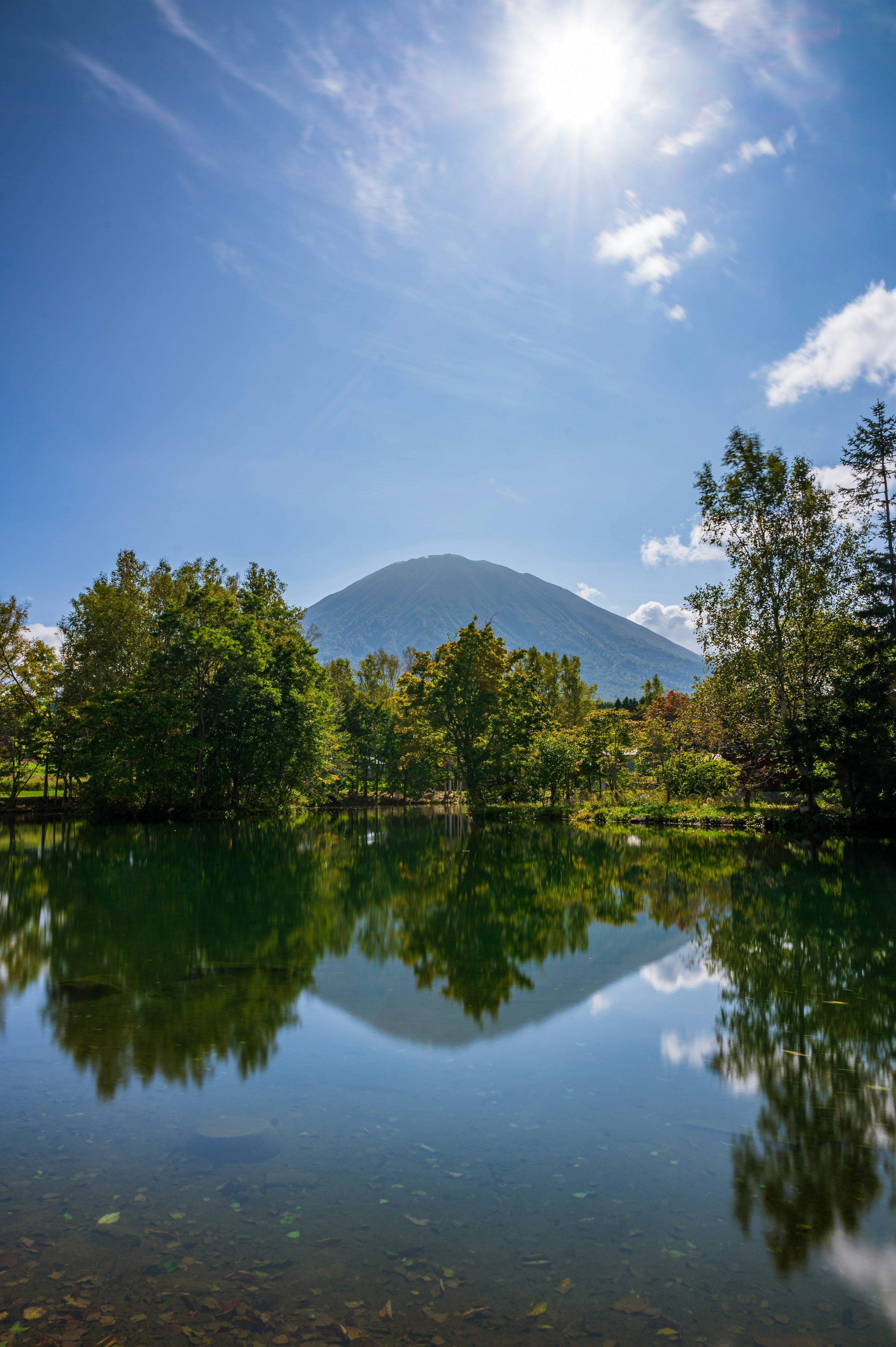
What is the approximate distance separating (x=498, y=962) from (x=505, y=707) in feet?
94.2

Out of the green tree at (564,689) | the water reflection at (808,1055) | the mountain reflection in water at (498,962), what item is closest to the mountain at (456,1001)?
the mountain reflection in water at (498,962)

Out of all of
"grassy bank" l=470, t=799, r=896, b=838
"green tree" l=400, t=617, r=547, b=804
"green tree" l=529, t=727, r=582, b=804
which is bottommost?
"grassy bank" l=470, t=799, r=896, b=838

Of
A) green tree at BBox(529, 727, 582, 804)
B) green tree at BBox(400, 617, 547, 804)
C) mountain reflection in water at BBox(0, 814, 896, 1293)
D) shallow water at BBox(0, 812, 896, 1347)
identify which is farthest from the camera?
green tree at BBox(529, 727, 582, 804)

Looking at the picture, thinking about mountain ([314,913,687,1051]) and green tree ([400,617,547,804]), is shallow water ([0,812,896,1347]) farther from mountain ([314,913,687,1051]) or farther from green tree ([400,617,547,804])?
green tree ([400,617,547,804])

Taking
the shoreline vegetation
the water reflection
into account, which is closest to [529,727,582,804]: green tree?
the shoreline vegetation

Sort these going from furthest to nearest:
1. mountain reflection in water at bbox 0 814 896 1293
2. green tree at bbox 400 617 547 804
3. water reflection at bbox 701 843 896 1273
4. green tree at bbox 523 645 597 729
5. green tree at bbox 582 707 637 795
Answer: green tree at bbox 523 645 597 729 → green tree at bbox 582 707 637 795 → green tree at bbox 400 617 547 804 → mountain reflection in water at bbox 0 814 896 1293 → water reflection at bbox 701 843 896 1273

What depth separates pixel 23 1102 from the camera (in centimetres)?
491

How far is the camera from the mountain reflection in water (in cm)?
454

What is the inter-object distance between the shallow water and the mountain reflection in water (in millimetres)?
41

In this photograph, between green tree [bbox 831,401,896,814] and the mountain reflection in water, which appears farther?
green tree [bbox 831,401,896,814]

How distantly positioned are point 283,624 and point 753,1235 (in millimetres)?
39773

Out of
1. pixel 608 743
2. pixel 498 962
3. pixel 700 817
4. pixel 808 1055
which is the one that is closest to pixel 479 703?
pixel 608 743

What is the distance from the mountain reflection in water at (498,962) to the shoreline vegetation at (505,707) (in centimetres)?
1150

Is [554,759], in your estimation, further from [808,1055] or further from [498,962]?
[808,1055]
